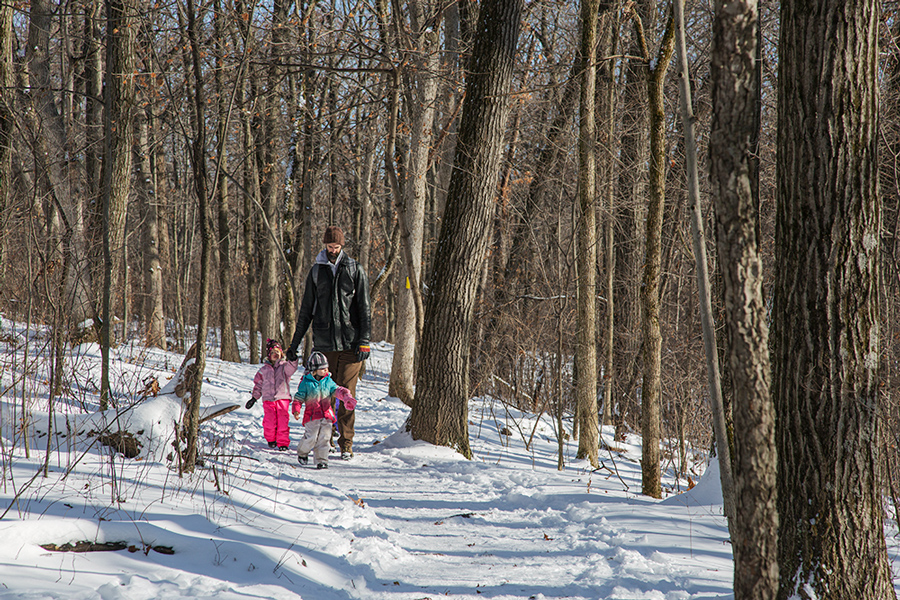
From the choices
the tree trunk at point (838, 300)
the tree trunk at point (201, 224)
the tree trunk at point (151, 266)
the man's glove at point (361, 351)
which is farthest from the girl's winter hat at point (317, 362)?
the tree trunk at point (151, 266)

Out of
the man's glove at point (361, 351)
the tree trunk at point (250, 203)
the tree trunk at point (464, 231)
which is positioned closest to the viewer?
the man's glove at point (361, 351)

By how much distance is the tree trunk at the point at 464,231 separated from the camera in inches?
237

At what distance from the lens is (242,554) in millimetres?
2941

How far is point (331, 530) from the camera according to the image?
12.0 feet

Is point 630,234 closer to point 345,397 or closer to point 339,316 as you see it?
point 339,316

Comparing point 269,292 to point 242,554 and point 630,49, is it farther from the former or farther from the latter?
point 242,554

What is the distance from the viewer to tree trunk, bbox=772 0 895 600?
242cm

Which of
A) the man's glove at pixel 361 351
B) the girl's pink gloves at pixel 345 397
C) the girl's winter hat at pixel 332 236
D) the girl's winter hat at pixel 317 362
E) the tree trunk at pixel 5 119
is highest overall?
the tree trunk at pixel 5 119

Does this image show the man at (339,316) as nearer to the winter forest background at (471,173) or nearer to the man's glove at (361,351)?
the man's glove at (361,351)

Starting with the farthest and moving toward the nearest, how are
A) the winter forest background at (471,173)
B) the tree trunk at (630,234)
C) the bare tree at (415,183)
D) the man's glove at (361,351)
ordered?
→ the tree trunk at (630,234)
the bare tree at (415,183)
the man's glove at (361,351)
the winter forest background at (471,173)

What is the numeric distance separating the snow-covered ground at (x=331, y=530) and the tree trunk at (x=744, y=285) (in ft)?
2.04

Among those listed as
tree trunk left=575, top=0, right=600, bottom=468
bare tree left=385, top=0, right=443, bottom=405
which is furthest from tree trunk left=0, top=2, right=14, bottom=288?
tree trunk left=575, top=0, right=600, bottom=468

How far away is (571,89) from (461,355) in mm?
7291

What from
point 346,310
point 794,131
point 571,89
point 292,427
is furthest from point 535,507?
point 571,89
